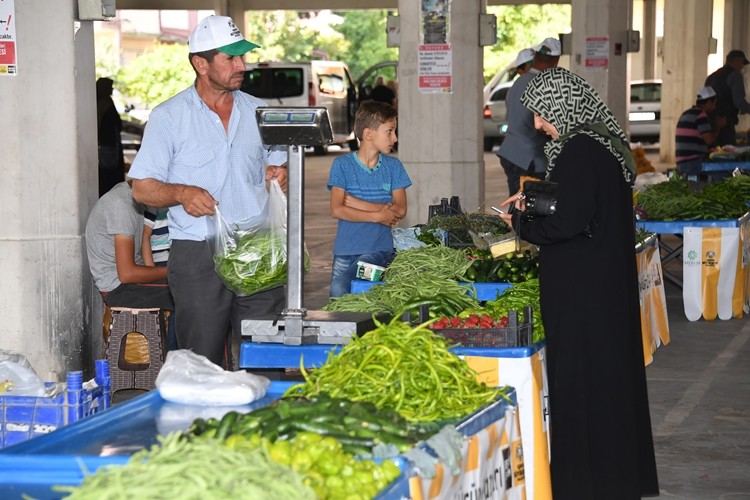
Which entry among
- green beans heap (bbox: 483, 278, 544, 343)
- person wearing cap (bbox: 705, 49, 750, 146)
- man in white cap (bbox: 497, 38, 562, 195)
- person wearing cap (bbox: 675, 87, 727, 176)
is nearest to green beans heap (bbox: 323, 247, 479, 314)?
green beans heap (bbox: 483, 278, 544, 343)

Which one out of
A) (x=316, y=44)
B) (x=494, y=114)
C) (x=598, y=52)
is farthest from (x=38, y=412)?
(x=316, y=44)

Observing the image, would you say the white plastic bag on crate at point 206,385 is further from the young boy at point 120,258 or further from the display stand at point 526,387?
the young boy at point 120,258

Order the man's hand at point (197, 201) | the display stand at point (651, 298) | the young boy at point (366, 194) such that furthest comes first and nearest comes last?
the display stand at point (651, 298) < the young boy at point (366, 194) < the man's hand at point (197, 201)

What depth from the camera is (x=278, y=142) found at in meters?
4.91

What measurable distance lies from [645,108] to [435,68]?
2231 centimetres

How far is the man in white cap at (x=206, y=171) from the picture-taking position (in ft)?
18.7

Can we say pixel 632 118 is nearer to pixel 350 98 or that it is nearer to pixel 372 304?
pixel 350 98

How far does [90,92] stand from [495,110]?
25761 mm

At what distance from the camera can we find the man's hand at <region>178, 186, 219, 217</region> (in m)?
5.56

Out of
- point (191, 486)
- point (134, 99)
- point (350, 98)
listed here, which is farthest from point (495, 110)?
point (191, 486)

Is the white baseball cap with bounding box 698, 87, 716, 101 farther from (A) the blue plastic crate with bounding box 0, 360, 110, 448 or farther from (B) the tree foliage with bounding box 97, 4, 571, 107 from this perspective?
(B) the tree foliage with bounding box 97, 4, 571, 107

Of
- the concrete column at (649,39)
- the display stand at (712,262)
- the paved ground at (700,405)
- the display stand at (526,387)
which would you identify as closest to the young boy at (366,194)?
the paved ground at (700,405)

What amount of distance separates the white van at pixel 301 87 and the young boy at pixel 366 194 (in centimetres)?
2342

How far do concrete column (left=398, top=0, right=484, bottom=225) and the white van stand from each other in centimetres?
1637
